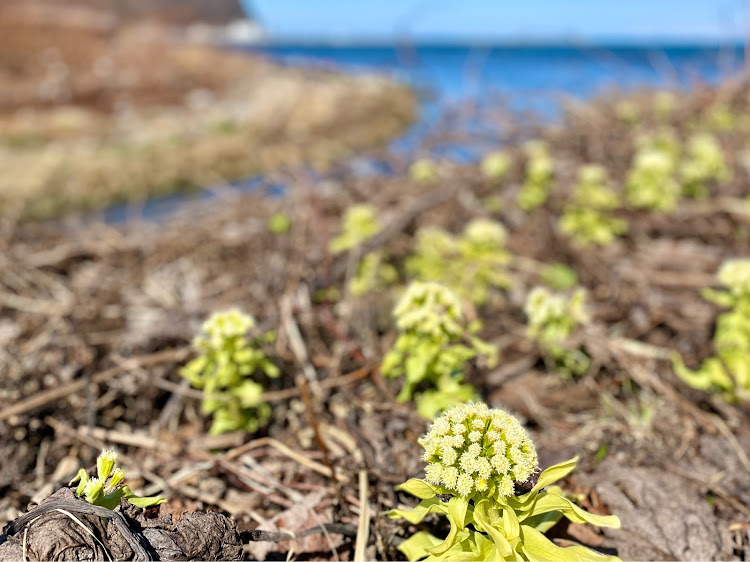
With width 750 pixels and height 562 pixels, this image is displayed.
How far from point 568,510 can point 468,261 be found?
90.1 inches

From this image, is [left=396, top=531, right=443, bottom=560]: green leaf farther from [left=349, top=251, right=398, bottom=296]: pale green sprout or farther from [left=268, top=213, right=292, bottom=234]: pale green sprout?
[left=268, top=213, right=292, bottom=234]: pale green sprout

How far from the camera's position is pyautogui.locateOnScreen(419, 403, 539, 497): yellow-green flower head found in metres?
1.43

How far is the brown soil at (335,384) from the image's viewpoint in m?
2.04

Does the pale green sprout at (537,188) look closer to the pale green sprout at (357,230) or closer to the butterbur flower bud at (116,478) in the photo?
the pale green sprout at (357,230)

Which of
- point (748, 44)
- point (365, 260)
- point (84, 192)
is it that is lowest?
point (84, 192)

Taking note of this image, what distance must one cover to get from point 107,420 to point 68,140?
12.6m

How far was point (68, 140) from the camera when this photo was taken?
13.3m

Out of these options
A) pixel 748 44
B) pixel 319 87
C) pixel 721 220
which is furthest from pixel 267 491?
pixel 319 87

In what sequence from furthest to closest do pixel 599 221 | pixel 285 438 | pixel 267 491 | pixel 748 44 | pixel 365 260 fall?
pixel 748 44
pixel 599 221
pixel 365 260
pixel 285 438
pixel 267 491

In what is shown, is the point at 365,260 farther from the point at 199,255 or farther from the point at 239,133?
the point at 239,133

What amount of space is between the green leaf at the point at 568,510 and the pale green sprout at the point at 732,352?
1600mm

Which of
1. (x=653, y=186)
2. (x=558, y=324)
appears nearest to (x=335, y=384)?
(x=558, y=324)

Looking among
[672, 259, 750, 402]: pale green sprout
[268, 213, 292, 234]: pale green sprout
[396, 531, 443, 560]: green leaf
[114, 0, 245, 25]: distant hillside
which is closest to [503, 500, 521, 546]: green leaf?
[396, 531, 443, 560]: green leaf

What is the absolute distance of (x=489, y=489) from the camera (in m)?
1.49
